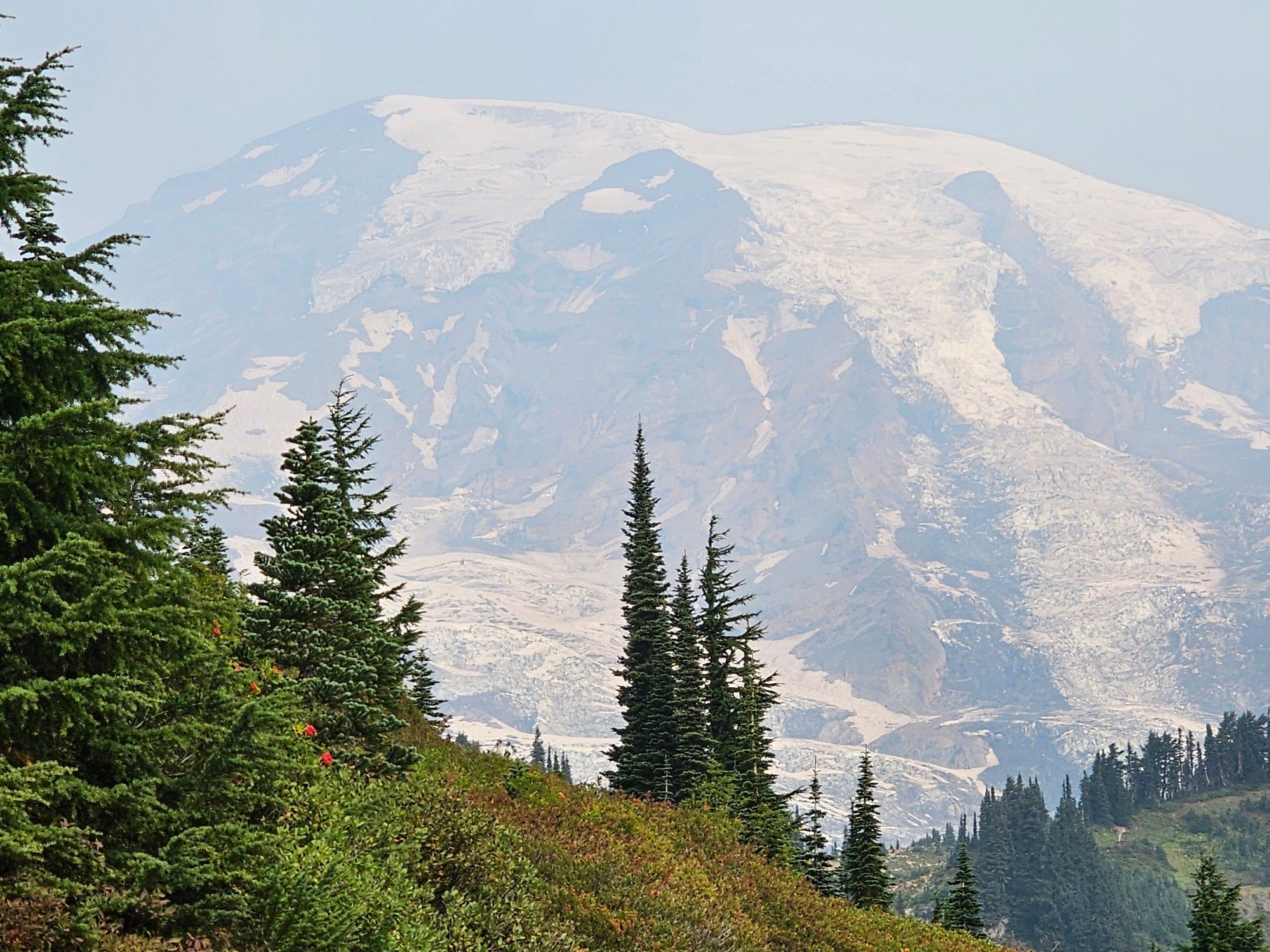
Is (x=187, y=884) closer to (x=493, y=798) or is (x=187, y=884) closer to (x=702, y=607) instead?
(x=493, y=798)

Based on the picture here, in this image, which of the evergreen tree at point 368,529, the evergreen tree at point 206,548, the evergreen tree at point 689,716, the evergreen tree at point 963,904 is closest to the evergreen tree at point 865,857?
the evergreen tree at point 689,716

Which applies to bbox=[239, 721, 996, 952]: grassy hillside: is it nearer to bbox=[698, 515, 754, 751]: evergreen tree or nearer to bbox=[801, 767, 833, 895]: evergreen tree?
bbox=[801, 767, 833, 895]: evergreen tree

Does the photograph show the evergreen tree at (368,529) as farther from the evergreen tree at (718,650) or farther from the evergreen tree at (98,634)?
the evergreen tree at (718,650)

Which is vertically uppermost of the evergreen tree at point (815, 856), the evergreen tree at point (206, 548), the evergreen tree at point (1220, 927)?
the evergreen tree at point (206, 548)

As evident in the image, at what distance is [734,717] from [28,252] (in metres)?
43.9

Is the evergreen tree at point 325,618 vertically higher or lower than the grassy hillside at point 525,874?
higher

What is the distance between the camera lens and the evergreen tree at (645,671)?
155 feet

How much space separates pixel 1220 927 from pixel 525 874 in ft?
144

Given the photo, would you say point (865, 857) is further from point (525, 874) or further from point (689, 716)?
point (525, 874)

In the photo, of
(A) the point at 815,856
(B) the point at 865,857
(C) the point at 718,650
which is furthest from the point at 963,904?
(C) the point at 718,650

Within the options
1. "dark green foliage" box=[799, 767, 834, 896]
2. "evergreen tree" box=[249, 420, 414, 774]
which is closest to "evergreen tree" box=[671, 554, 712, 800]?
"dark green foliage" box=[799, 767, 834, 896]

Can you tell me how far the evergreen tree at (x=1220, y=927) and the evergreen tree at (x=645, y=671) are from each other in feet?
72.2

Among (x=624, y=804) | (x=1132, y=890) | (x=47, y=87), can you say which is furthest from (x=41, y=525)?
(x=1132, y=890)

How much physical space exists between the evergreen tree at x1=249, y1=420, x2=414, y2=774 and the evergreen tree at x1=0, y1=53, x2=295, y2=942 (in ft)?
21.9
